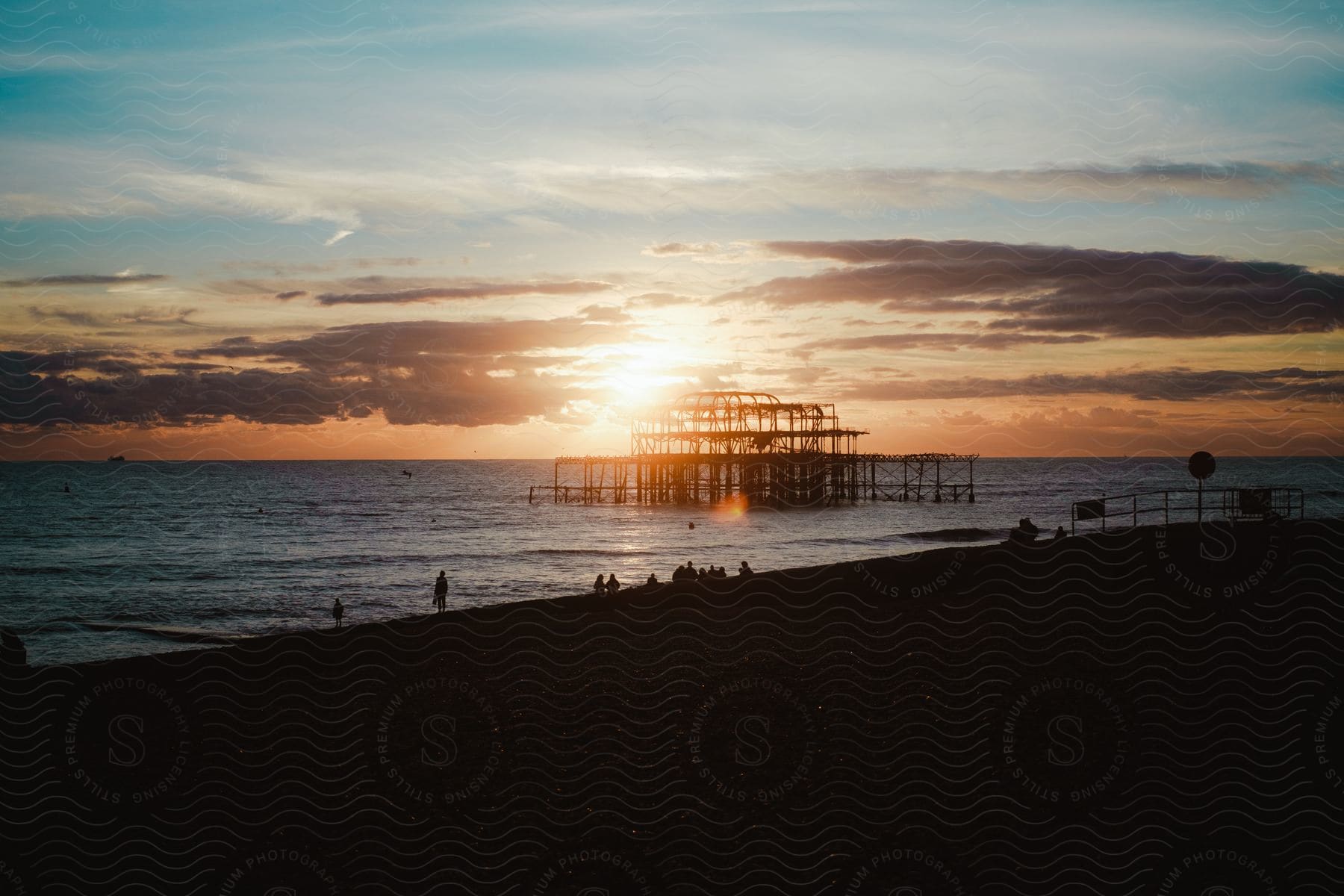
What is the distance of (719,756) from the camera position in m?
11.0

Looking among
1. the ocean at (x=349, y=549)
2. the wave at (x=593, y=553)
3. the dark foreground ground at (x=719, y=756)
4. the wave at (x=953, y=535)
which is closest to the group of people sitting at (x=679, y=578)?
the dark foreground ground at (x=719, y=756)

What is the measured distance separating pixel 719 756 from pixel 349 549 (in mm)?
44287

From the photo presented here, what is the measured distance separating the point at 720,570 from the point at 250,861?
54.7ft

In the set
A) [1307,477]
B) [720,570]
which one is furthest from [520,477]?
[720,570]

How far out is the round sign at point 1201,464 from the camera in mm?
22094

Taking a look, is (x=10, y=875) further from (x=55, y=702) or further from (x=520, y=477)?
(x=520, y=477)

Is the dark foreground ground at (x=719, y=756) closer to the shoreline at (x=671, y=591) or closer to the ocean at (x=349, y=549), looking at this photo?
the shoreline at (x=671, y=591)

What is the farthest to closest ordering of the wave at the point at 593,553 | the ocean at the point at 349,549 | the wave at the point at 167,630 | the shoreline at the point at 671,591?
1. the wave at the point at 593,553
2. the ocean at the point at 349,549
3. the wave at the point at 167,630
4. the shoreline at the point at 671,591

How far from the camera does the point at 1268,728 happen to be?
1087 centimetres

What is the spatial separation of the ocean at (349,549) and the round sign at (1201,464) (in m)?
17.3

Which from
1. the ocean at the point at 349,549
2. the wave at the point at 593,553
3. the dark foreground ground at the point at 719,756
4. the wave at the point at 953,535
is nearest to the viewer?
the dark foreground ground at the point at 719,756

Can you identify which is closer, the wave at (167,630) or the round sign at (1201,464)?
the round sign at (1201,464)

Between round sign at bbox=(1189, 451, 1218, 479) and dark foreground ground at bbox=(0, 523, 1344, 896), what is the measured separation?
13.2ft

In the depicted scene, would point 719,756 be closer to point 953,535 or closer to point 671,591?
point 671,591
